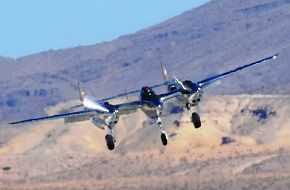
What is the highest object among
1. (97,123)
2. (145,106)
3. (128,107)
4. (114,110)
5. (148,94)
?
(148,94)

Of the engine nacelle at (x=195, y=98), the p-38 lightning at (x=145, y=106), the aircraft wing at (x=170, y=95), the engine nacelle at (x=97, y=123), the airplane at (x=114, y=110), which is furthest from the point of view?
the engine nacelle at (x=97, y=123)

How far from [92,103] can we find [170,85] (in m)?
5.40

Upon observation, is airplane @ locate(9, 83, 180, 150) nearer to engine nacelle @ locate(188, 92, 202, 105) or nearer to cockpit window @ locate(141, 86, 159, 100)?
cockpit window @ locate(141, 86, 159, 100)

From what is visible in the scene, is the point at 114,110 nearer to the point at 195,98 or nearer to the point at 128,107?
the point at 128,107

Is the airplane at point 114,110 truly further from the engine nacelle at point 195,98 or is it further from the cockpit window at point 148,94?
the engine nacelle at point 195,98

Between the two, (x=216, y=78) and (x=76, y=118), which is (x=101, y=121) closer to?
(x=76, y=118)

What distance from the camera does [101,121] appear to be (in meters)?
79.4

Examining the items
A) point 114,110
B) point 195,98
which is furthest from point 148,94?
point 195,98

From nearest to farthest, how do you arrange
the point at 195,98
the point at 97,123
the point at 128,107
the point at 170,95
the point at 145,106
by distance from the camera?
the point at 145,106 < the point at 128,107 < the point at 170,95 < the point at 195,98 < the point at 97,123

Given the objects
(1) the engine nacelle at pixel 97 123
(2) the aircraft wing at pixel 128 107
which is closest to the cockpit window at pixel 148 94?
(2) the aircraft wing at pixel 128 107

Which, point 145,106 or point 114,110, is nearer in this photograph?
point 145,106

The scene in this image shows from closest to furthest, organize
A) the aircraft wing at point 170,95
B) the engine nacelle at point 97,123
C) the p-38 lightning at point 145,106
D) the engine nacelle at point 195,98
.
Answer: the p-38 lightning at point 145,106 → the aircraft wing at point 170,95 → the engine nacelle at point 195,98 → the engine nacelle at point 97,123

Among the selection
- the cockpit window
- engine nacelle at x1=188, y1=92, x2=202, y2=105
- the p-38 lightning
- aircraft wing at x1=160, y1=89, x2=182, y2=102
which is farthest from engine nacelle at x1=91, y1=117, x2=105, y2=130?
engine nacelle at x1=188, y1=92, x2=202, y2=105

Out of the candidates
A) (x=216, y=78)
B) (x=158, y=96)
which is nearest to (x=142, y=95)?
(x=158, y=96)
